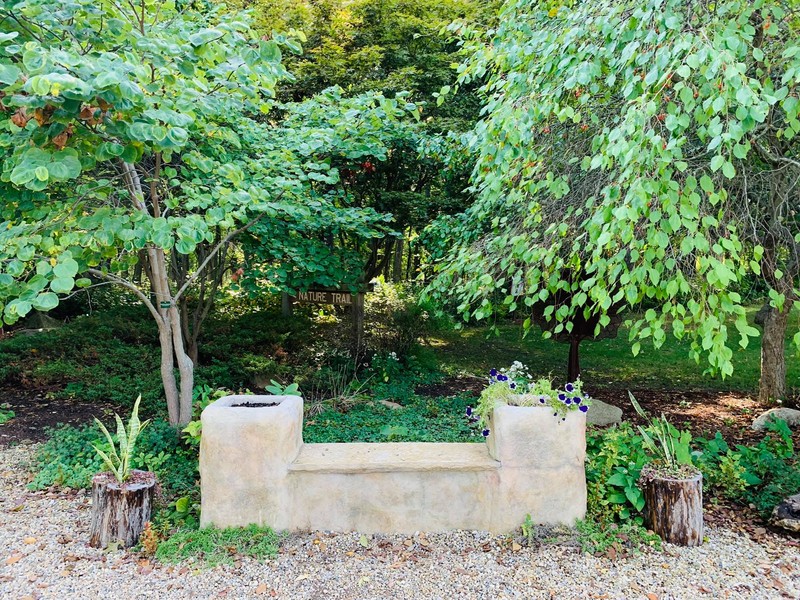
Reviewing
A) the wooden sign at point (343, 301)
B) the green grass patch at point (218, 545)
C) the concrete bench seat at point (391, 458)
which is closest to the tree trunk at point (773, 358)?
the concrete bench seat at point (391, 458)

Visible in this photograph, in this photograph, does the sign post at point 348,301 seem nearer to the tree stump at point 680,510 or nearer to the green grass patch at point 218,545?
the green grass patch at point 218,545

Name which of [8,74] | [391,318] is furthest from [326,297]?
[8,74]

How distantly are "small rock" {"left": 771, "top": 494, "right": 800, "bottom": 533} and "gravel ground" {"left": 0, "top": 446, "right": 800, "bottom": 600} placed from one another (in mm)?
84

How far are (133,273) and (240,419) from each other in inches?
233

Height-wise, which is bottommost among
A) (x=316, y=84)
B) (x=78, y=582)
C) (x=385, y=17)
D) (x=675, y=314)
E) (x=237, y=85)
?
(x=78, y=582)

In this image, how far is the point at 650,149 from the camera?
2.17 meters

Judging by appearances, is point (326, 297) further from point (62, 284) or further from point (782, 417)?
point (782, 417)

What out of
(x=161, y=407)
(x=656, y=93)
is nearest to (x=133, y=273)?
(x=161, y=407)

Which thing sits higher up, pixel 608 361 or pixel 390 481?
pixel 608 361

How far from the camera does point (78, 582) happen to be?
7.88 ft

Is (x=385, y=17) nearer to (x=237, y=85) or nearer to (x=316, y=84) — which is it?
(x=316, y=84)

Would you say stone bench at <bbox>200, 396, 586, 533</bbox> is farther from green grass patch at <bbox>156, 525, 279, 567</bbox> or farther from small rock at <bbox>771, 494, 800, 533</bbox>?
small rock at <bbox>771, 494, 800, 533</bbox>

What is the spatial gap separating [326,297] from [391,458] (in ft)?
11.4

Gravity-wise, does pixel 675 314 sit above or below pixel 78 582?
above
